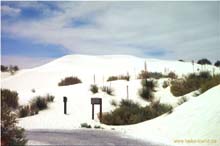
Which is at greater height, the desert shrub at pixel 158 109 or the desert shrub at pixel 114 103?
the desert shrub at pixel 114 103

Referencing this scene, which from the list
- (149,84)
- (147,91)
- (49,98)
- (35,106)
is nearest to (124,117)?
(35,106)

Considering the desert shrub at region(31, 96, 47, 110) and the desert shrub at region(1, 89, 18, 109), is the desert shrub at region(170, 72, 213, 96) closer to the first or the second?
the desert shrub at region(31, 96, 47, 110)

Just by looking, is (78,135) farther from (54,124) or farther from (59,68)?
(59,68)

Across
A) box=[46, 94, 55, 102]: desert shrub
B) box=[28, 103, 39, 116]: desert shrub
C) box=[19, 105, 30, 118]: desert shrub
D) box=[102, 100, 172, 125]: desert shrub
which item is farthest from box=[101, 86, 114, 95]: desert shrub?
box=[102, 100, 172, 125]: desert shrub

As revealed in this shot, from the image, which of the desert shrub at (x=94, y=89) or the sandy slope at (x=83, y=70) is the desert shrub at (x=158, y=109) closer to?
the desert shrub at (x=94, y=89)

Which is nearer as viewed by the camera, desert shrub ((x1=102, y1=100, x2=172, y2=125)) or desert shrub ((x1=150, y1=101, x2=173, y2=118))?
desert shrub ((x1=102, y1=100, x2=172, y2=125))

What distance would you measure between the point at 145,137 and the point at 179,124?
1278 mm

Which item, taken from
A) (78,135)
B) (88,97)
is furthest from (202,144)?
(88,97)

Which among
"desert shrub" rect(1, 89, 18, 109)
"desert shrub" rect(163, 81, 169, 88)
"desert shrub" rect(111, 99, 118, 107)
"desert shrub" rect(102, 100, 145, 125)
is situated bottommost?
"desert shrub" rect(102, 100, 145, 125)

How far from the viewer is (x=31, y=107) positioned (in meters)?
19.8

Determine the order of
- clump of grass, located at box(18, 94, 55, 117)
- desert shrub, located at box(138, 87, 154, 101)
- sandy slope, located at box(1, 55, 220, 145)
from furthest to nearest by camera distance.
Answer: desert shrub, located at box(138, 87, 154, 101) < clump of grass, located at box(18, 94, 55, 117) < sandy slope, located at box(1, 55, 220, 145)

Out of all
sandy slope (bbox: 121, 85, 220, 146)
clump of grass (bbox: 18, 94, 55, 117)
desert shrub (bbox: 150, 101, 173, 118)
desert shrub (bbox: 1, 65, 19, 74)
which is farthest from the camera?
desert shrub (bbox: 1, 65, 19, 74)

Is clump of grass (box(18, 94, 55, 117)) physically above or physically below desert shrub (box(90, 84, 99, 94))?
below

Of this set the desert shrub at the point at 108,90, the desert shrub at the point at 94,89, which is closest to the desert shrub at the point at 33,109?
the desert shrub at the point at 94,89
